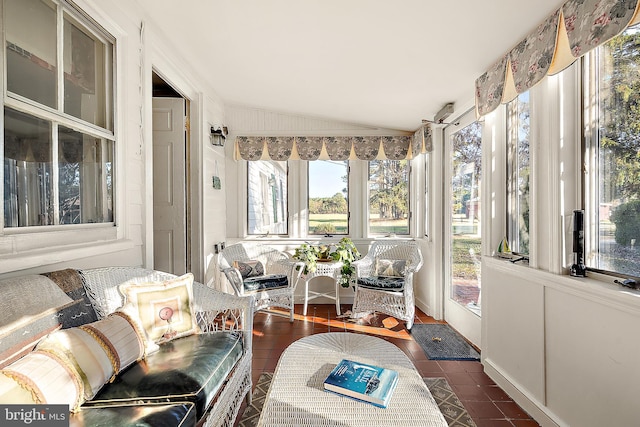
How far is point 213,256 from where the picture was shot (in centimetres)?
371

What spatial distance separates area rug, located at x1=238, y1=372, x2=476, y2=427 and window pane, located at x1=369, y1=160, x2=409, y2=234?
7.62ft

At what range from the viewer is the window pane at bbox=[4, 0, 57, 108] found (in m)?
1.36

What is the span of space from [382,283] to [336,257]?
0.69 meters

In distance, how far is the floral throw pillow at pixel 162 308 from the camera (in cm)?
167

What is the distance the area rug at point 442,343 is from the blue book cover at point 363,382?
54.4 inches

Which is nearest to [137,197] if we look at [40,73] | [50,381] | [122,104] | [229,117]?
[122,104]

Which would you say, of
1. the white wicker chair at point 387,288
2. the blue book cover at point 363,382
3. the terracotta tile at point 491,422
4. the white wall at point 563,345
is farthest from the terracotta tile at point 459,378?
the blue book cover at point 363,382

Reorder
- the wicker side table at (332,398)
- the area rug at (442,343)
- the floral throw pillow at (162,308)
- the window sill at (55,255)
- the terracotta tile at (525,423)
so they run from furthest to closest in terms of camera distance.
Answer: the area rug at (442,343) → the terracotta tile at (525,423) → the floral throw pillow at (162,308) → the window sill at (55,255) → the wicker side table at (332,398)

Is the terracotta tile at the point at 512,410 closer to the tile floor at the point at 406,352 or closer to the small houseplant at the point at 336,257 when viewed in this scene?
the tile floor at the point at 406,352

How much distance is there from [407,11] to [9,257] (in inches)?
92.0

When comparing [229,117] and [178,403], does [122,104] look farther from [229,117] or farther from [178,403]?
[229,117]

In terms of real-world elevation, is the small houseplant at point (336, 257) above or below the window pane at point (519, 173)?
below

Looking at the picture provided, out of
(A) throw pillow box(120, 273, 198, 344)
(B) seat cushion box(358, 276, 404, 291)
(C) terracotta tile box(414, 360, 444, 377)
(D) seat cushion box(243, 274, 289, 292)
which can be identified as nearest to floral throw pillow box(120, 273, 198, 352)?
(A) throw pillow box(120, 273, 198, 344)

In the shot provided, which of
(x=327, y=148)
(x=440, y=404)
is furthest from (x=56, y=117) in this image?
(x=327, y=148)
